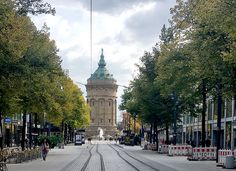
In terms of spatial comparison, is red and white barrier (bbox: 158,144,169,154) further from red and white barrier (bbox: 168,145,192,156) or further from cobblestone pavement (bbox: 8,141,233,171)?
cobblestone pavement (bbox: 8,141,233,171)

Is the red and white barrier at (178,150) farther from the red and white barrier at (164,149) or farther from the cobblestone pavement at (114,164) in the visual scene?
the cobblestone pavement at (114,164)

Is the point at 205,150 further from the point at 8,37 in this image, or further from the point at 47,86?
the point at 8,37

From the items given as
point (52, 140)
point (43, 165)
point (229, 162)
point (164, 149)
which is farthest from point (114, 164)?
point (52, 140)

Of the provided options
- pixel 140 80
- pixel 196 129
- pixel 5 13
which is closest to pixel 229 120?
pixel 140 80

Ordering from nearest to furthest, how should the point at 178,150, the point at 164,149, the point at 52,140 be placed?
the point at 178,150, the point at 164,149, the point at 52,140

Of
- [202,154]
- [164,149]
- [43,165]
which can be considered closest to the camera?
[43,165]

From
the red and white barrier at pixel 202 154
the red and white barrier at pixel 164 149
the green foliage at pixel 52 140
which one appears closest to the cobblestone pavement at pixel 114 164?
the red and white barrier at pixel 202 154

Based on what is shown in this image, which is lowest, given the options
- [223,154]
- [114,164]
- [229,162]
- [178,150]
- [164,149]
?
[164,149]

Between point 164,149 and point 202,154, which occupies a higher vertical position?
point 202,154

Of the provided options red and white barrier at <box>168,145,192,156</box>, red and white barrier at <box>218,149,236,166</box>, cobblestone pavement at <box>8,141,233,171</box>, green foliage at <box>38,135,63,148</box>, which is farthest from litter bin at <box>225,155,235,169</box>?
green foliage at <box>38,135,63,148</box>

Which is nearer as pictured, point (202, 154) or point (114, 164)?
point (114, 164)

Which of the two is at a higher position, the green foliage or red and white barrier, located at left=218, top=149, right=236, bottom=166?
red and white barrier, located at left=218, top=149, right=236, bottom=166

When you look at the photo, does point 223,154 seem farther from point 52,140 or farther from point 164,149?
point 52,140

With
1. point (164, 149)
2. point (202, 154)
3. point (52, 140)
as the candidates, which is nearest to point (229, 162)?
point (202, 154)
